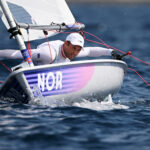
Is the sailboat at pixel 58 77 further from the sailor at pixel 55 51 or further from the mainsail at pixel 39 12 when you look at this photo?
the sailor at pixel 55 51

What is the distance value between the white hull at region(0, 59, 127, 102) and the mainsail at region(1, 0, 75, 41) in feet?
4.63

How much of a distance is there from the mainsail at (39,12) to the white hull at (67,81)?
4.63 ft

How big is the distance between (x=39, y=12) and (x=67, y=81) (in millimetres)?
1805

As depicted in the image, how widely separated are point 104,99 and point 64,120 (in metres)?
1.46

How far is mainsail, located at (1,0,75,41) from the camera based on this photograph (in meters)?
7.46

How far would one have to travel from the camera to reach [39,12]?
24.8ft

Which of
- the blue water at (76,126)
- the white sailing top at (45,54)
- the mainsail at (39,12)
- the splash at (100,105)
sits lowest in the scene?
the blue water at (76,126)

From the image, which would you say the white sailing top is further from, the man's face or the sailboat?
the sailboat

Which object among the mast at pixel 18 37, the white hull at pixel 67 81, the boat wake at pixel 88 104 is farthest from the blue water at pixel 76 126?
the mast at pixel 18 37

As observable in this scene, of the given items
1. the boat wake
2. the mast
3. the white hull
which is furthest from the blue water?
the mast

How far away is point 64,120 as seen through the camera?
572 cm

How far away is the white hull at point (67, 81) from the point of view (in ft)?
19.7

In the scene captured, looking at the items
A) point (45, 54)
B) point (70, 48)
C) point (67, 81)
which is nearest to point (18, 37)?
point (45, 54)

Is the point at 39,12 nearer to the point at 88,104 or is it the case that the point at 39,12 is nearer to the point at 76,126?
the point at 88,104
